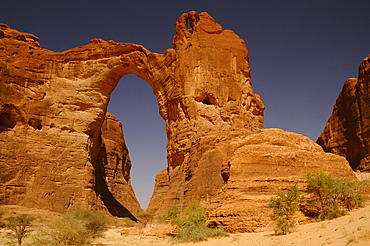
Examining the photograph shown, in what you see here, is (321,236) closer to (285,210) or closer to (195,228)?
(285,210)

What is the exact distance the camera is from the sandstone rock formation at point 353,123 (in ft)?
143

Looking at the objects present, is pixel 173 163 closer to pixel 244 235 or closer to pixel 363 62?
pixel 244 235

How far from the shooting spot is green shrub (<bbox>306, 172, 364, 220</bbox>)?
587 inches

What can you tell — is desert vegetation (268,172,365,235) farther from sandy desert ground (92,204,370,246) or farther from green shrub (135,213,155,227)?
green shrub (135,213,155,227)

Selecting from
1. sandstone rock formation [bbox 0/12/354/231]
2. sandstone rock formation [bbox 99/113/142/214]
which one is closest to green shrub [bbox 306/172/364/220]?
sandstone rock formation [bbox 0/12/354/231]

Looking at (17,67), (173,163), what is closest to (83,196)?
(173,163)

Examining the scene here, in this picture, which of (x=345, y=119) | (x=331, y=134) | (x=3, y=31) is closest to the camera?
(x=3, y=31)

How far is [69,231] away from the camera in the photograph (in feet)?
51.9

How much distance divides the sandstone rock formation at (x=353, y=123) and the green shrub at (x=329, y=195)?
27829mm

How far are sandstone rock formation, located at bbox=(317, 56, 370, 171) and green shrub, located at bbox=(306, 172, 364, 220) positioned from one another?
27829 mm

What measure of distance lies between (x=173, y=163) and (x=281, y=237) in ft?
74.8

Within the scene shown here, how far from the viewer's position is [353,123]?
47.1m

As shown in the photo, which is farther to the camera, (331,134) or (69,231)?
(331,134)

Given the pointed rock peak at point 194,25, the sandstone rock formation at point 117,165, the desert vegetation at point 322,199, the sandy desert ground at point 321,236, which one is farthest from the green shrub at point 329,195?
the sandstone rock formation at point 117,165
